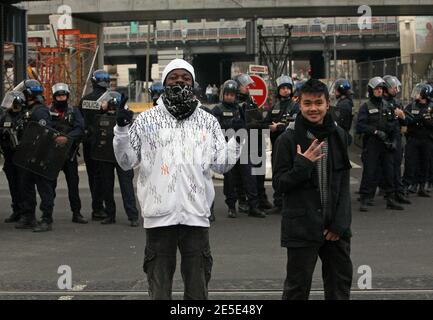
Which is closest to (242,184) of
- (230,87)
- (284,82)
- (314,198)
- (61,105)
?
(230,87)

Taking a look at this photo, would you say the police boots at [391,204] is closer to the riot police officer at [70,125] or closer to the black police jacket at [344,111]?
the black police jacket at [344,111]

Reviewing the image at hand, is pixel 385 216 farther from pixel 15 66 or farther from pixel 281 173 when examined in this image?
pixel 15 66

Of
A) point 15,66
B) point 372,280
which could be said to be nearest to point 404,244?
point 372,280

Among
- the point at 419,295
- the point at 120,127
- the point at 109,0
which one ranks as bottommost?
the point at 419,295

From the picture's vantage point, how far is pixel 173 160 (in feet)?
15.2

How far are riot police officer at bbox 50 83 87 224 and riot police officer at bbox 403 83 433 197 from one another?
5.47 metres

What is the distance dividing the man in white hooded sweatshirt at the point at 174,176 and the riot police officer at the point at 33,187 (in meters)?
5.33

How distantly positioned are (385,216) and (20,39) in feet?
44.5

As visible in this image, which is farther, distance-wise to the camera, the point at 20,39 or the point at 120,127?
the point at 20,39

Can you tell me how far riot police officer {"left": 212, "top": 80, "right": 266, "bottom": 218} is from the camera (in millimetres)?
10734

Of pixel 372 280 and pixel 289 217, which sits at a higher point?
pixel 289 217

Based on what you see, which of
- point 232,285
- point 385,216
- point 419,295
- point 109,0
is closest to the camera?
point 419,295

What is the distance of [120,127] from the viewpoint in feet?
15.6

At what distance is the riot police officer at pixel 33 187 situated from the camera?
32.3 feet
